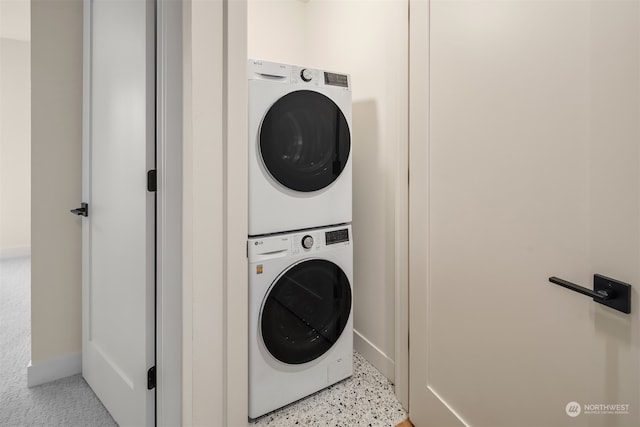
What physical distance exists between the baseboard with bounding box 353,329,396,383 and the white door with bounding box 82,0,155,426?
1.20 metres

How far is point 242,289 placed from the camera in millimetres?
1277

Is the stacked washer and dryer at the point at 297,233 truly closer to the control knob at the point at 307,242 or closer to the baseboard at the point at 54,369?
the control knob at the point at 307,242

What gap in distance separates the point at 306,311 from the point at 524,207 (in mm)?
1086

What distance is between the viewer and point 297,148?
163 centimetres

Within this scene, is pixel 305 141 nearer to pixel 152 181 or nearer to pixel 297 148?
pixel 297 148

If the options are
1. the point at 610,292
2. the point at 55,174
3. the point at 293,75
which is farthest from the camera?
the point at 55,174

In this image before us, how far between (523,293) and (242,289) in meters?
0.96

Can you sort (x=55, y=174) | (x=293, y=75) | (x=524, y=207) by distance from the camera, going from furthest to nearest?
(x=55, y=174) < (x=293, y=75) < (x=524, y=207)

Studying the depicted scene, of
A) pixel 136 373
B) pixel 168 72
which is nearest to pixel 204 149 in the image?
pixel 168 72

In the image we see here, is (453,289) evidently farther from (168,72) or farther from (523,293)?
(168,72)

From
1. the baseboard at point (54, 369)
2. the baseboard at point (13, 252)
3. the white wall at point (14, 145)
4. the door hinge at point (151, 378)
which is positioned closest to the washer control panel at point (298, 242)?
the door hinge at point (151, 378)

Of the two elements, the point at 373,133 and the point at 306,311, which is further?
the point at 373,133

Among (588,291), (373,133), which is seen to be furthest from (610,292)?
(373,133)

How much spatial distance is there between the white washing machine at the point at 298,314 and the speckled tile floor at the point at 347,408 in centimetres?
5
